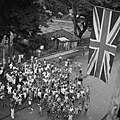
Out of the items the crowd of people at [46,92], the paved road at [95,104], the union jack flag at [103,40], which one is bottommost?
the paved road at [95,104]

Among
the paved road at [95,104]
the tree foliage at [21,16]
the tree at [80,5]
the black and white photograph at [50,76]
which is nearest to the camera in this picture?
the black and white photograph at [50,76]

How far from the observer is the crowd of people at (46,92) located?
46.9ft

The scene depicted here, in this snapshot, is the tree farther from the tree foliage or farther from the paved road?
the paved road

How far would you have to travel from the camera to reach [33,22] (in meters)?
18.4

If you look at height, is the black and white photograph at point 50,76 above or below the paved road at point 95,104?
above

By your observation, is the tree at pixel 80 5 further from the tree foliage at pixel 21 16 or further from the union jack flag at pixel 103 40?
the union jack flag at pixel 103 40

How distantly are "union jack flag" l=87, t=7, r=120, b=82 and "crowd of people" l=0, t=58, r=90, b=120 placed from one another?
400 cm

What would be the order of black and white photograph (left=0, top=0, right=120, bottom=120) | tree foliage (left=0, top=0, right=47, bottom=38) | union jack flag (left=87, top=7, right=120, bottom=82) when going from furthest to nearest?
tree foliage (left=0, top=0, right=47, bottom=38) < black and white photograph (left=0, top=0, right=120, bottom=120) < union jack flag (left=87, top=7, right=120, bottom=82)

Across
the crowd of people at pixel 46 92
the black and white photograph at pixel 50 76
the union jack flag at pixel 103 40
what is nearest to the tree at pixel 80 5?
the black and white photograph at pixel 50 76

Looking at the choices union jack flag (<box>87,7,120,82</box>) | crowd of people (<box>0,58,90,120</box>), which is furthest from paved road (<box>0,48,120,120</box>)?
union jack flag (<box>87,7,120,82</box>)

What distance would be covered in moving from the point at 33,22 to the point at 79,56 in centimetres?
984

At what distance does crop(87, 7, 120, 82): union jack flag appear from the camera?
9.78 meters

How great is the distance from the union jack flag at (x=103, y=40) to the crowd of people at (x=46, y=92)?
400cm

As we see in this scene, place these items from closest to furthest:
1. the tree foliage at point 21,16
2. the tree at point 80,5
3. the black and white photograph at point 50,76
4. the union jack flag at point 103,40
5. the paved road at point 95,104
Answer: the union jack flag at point 103,40 < the black and white photograph at point 50,76 < the paved road at point 95,104 < the tree foliage at point 21,16 < the tree at point 80,5
